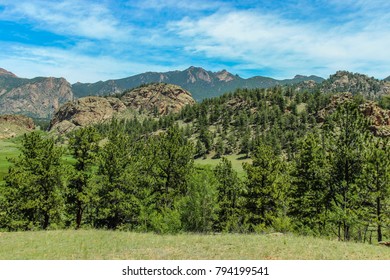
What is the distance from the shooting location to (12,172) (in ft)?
133

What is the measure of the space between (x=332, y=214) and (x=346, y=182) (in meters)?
3.49

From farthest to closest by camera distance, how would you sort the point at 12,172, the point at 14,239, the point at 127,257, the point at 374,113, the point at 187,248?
the point at 374,113 < the point at 12,172 < the point at 14,239 < the point at 187,248 < the point at 127,257

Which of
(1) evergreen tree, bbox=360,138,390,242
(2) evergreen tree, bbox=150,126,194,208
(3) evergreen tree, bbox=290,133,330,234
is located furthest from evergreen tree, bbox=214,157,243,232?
(1) evergreen tree, bbox=360,138,390,242

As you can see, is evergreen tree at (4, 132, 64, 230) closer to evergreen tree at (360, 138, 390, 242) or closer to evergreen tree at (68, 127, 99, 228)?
evergreen tree at (68, 127, 99, 228)

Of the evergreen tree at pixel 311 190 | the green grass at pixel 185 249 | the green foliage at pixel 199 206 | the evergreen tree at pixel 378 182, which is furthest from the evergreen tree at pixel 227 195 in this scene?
the green grass at pixel 185 249

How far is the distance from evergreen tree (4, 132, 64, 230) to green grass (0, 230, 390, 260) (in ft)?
42.4

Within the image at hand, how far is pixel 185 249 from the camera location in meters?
19.2

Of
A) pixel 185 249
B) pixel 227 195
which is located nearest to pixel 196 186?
pixel 227 195

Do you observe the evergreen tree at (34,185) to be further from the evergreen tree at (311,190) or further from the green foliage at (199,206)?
the evergreen tree at (311,190)

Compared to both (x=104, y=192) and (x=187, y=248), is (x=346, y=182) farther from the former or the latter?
(x=104, y=192)

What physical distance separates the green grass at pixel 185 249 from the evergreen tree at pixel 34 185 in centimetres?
1293

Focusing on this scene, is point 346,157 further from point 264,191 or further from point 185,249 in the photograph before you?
point 185,249

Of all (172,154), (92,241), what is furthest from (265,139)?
(92,241)

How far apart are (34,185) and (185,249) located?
2611 cm
